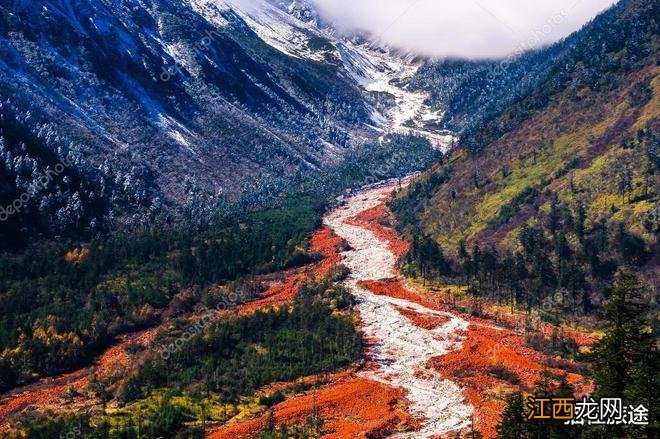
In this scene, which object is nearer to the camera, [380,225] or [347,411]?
[347,411]

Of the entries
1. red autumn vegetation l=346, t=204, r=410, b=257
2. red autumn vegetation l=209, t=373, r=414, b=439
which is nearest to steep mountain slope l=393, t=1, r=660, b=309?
red autumn vegetation l=346, t=204, r=410, b=257

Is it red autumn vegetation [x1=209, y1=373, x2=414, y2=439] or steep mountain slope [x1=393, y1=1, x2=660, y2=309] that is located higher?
steep mountain slope [x1=393, y1=1, x2=660, y2=309]

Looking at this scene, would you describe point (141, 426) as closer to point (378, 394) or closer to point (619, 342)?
point (378, 394)

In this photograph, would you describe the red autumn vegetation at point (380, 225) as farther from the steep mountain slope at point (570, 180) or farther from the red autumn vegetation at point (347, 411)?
the red autumn vegetation at point (347, 411)

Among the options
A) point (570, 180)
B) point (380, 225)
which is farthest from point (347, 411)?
point (380, 225)

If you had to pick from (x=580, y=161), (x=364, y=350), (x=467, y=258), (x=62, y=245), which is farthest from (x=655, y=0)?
(x=62, y=245)

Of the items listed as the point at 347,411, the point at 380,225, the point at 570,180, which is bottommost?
the point at 347,411

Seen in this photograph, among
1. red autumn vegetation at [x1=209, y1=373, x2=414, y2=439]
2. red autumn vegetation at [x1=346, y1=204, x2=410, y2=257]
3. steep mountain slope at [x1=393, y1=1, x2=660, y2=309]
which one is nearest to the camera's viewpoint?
red autumn vegetation at [x1=209, y1=373, x2=414, y2=439]

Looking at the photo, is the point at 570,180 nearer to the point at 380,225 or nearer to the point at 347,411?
the point at 380,225

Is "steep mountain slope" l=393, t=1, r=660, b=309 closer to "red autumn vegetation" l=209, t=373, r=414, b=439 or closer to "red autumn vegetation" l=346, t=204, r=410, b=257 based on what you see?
"red autumn vegetation" l=346, t=204, r=410, b=257
